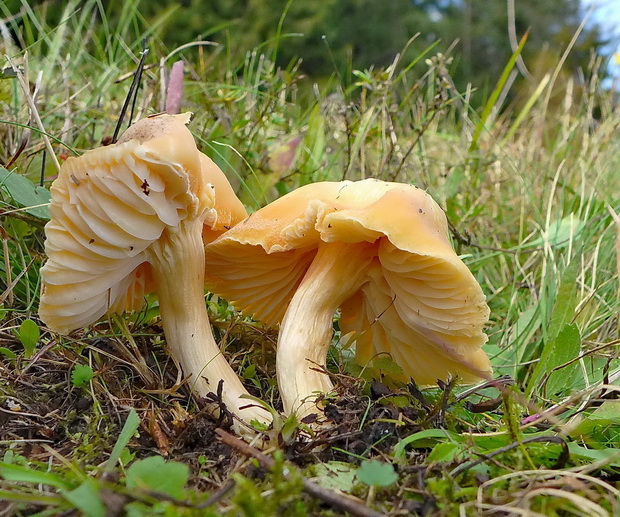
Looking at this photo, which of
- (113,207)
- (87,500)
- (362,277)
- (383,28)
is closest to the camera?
(87,500)

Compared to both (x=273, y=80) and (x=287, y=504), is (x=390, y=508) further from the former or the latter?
(x=273, y=80)

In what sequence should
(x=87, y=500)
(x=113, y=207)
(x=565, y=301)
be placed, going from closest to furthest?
1. (x=87, y=500)
2. (x=113, y=207)
3. (x=565, y=301)

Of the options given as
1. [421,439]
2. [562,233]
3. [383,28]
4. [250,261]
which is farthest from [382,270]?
[383,28]

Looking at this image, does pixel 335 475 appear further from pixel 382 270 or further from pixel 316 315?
pixel 382 270

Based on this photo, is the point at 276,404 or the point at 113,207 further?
the point at 276,404

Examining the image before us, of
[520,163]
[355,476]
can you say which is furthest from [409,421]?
[520,163]

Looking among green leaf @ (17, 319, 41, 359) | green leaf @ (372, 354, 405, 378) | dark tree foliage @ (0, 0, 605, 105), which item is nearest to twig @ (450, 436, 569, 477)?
green leaf @ (372, 354, 405, 378)

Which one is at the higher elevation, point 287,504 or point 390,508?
point 287,504
